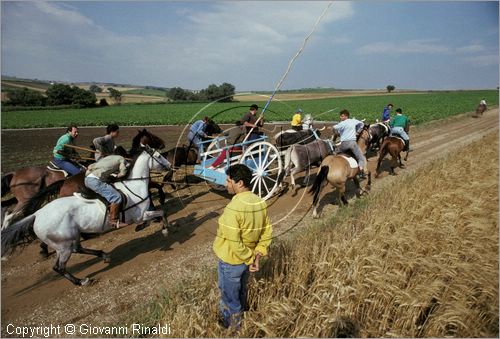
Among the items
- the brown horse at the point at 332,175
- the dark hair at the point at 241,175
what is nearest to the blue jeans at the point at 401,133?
the brown horse at the point at 332,175

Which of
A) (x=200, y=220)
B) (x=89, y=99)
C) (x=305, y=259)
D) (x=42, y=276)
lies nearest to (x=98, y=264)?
(x=42, y=276)

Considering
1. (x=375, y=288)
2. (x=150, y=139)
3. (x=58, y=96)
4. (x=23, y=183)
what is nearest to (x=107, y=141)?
(x=150, y=139)

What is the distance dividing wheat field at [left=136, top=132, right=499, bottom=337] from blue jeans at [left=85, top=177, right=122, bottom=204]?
2171 mm

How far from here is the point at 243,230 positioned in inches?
117

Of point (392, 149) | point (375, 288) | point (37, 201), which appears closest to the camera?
point (375, 288)

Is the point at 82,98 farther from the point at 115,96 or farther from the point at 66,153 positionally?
the point at 66,153

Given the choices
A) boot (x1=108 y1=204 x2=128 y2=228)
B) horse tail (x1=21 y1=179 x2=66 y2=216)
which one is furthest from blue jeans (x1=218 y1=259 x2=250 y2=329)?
horse tail (x1=21 y1=179 x2=66 y2=216)

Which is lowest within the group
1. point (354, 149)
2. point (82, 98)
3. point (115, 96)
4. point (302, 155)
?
point (302, 155)

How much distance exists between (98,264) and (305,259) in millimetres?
4108

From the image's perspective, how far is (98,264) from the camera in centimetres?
546

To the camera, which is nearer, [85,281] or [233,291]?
[233,291]

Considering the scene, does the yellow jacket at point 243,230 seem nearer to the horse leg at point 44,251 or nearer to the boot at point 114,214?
the boot at point 114,214

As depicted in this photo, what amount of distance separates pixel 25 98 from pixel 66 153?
206 feet

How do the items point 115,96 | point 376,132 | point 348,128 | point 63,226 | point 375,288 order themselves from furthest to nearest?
point 115,96
point 376,132
point 348,128
point 63,226
point 375,288
